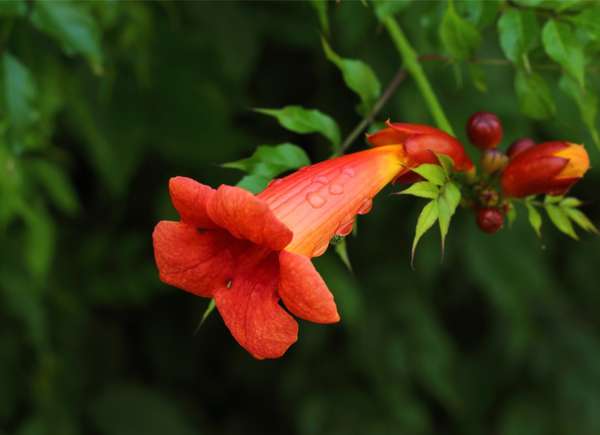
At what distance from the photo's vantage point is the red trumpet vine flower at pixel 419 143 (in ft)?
6.17

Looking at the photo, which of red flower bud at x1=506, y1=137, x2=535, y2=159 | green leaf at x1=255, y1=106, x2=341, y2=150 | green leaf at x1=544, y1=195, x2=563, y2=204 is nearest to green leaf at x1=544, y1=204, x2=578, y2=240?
green leaf at x1=544, y1=195, x2=563, y2=204

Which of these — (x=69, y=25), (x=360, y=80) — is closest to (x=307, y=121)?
(x=360, y=80)

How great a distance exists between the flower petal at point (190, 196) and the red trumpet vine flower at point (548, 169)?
2.41 feet

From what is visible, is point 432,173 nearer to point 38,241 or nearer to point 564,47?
point 564,47

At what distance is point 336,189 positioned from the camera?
179 cm

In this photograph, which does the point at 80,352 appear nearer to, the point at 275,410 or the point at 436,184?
the point at 275,410

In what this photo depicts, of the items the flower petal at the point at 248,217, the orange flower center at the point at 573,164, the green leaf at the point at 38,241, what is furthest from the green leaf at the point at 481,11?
the green leaf at the point at 38,241

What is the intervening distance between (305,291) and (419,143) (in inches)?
22.1

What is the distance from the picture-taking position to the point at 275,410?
5359mm

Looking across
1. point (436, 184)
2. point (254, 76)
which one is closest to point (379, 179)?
point (436, 184)

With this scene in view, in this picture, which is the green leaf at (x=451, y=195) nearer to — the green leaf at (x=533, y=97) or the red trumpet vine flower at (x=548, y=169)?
the red trumpet vine flower at (x=548, y=169)

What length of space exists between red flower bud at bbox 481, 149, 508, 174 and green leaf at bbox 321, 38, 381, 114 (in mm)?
323

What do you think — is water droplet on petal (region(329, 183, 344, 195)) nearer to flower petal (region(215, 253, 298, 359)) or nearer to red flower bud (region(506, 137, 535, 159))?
flower petal (region(215, 253, 298, 359))

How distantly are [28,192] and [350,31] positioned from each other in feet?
5.17
